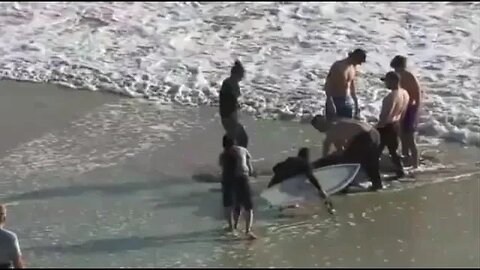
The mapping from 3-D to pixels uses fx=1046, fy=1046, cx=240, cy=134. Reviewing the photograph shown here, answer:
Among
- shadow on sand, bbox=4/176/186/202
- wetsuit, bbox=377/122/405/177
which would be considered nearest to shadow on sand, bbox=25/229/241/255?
shadow on sand, bbox=4/176/186/202

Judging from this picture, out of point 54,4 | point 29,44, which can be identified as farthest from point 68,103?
point 54,4

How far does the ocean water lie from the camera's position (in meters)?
17.5

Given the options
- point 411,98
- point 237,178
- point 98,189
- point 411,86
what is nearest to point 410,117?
point 411,98

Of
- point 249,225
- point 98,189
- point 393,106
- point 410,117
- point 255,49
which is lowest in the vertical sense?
point 255,49

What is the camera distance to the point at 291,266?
10008mm

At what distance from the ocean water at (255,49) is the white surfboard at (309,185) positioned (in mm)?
3156

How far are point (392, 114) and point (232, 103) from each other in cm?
→ 201

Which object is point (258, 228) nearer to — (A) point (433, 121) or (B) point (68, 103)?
(A) point (433, 121)

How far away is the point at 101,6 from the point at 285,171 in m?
14.1

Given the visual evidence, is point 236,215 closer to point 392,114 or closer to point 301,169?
point 301,169

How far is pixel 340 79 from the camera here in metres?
13.7

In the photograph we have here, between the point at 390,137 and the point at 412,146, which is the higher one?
the point at 390,137

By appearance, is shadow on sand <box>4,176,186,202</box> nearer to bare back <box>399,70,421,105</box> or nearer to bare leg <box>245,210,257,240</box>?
bare leg <box>245,210,257,240</box>

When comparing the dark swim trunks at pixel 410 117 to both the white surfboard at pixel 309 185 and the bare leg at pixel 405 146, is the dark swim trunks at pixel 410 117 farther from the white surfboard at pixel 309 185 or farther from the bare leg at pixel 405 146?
the white surfboard at pixel 309 185
